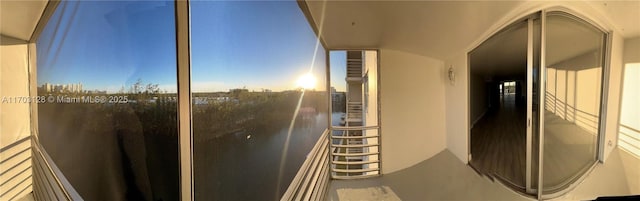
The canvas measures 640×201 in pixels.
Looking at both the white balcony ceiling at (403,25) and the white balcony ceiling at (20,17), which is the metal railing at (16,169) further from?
the white balcony ceiling at (403,25)

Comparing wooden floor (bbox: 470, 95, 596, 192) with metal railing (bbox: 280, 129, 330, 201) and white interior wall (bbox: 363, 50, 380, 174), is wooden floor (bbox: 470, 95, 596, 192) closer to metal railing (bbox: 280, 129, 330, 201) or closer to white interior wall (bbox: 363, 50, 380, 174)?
white interior wall (bbox: 363, 50, 380, 174)

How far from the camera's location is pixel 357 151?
729 millimetres

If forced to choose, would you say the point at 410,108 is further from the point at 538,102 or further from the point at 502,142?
the point at 538,102

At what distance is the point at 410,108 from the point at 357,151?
7.1 inches

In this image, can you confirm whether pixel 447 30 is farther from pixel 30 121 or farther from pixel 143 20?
pixel 30 121

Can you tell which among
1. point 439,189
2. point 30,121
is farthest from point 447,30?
point 30,121

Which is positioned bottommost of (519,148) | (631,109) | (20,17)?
(519,148)

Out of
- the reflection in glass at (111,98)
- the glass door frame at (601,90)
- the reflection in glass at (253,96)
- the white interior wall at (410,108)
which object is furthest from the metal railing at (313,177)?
the glass door frame at (601,90)

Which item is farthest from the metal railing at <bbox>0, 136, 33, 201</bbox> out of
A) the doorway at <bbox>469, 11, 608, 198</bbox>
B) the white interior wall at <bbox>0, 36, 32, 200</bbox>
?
the doorway at <bbox>469, 11, 608, 198</bbox>

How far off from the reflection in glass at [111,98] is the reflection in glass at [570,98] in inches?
43.5

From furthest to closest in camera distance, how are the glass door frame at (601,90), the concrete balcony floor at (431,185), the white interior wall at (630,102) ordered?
the white interior wall at (630,102)
the glass door frame at (601,90)
the concrete balcony floor at (431,185)

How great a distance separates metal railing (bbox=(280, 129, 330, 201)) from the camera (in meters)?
0.83

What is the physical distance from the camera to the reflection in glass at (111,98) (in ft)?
1.42

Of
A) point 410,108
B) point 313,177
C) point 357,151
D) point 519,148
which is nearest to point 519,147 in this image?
point 519,148
